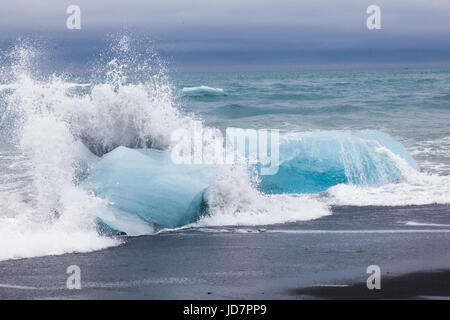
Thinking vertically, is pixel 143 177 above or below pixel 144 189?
above

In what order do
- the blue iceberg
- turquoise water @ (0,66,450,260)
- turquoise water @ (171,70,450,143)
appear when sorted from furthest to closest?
turquoise water @ (171,70,450,143)
the blue iceberg
turquoise water @ (0,66,450,260)

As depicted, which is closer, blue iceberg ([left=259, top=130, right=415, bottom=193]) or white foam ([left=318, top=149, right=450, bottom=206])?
white foam ([left=318, top=149, right=450, bottom=206])

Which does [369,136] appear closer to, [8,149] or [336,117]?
[8,149]

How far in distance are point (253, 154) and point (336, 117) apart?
37.4ft

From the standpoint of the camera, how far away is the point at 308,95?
27.9 metres

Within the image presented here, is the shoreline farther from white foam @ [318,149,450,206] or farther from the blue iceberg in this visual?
the blue iceberg

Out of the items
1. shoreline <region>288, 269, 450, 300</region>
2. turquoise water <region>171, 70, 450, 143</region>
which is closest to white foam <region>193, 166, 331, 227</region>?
shoreline <region>288, 269, 450, 300</region>

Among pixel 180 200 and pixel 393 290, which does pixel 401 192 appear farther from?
pixel 393 290

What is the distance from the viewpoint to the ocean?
572cm

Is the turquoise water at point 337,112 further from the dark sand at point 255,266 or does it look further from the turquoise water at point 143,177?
the dark sand at point 255,266

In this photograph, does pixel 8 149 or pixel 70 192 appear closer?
pixel 70 192

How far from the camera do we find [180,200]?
719 centimetres

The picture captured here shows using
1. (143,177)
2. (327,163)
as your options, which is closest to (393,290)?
(143,177)
